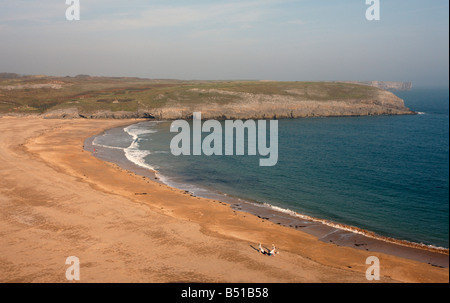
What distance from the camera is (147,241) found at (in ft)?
72.0

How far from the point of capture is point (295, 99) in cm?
11112

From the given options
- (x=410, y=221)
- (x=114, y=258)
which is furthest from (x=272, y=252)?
(x=410, y=221)

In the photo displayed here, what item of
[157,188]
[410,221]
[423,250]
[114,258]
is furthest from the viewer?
[157,188]

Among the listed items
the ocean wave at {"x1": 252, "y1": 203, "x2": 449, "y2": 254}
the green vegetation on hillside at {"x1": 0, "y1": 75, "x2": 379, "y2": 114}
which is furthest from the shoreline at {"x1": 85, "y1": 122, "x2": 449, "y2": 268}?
the green vegetation on hillside at {"x1": 0, "y1": 75, "x2": 379, "y2": 114}

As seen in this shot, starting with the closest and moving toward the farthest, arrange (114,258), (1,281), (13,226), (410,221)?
(1,281), (114,258), (13,226), (410,221)

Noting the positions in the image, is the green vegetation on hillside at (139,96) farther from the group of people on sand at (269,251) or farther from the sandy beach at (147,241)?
the group of people on sand at (269,251)

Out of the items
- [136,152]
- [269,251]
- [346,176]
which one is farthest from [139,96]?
[269,251]

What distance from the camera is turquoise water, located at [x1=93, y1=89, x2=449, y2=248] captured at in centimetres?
2675

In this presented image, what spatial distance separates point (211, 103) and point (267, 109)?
60.5ft

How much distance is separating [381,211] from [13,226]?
97.5 feet

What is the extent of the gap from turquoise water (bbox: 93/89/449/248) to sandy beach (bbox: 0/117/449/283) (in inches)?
198

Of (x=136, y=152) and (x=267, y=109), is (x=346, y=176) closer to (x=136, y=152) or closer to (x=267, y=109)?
(x=136, y=152)

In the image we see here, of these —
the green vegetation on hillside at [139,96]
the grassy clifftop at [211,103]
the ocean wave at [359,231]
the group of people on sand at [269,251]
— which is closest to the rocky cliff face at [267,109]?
the grassy clifftop at [211,103]
